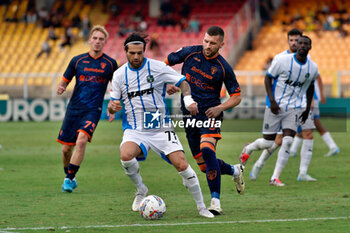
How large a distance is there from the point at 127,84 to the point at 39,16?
3467cm

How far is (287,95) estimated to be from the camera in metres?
10.8

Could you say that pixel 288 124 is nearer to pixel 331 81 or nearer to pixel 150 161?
pixel 150 161

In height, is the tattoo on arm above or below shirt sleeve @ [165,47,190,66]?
below

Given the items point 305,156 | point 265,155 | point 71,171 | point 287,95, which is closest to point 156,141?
point 71,171

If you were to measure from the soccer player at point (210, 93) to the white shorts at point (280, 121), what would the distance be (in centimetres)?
224

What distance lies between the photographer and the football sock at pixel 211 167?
25.9 feet

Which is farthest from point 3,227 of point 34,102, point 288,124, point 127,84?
point 34,102

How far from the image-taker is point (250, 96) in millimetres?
29984

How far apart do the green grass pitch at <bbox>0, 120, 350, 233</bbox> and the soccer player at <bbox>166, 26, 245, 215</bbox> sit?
1.47 feet

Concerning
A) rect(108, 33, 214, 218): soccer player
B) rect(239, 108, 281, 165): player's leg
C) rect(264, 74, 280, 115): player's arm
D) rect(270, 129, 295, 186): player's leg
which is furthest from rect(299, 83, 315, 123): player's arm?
rect(108, 33, 214, 218): soccer player

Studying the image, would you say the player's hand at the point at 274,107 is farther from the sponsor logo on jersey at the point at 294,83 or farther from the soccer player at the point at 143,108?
the soccer player at the point at 143,108

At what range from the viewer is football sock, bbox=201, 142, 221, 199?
7.91 metres

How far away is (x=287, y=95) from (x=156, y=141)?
3569 millimetres

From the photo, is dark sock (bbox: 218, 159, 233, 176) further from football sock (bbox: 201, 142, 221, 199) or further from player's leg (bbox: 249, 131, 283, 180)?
player's leg (bbox: 249, 131, 283, 180)
